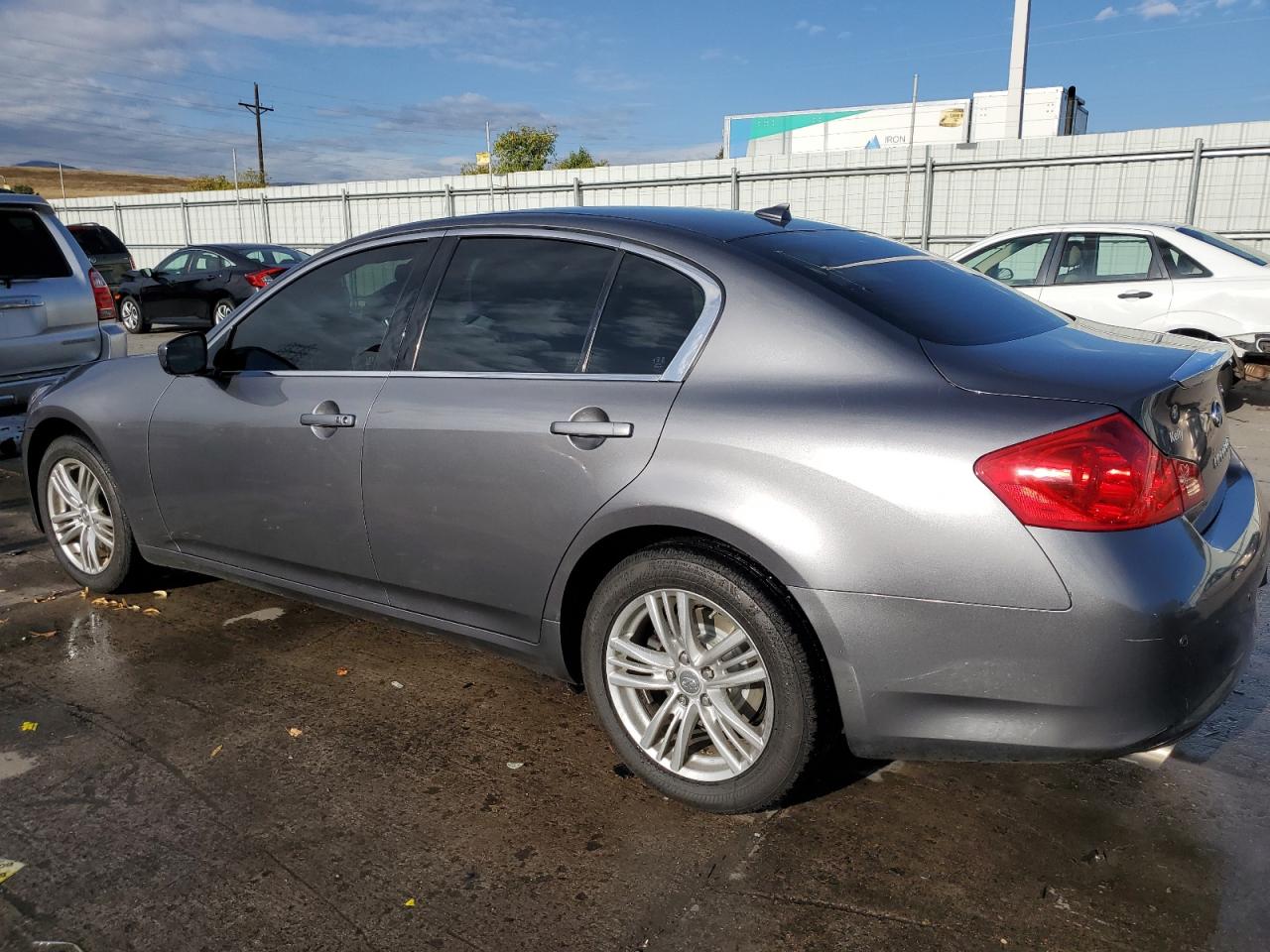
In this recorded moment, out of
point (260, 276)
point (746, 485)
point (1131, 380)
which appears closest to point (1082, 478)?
point (1131, 380)

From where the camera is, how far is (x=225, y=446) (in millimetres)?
3729

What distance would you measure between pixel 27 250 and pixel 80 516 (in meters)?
3.06

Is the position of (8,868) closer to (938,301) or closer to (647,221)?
(647,221)

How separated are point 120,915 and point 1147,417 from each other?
8.71ft

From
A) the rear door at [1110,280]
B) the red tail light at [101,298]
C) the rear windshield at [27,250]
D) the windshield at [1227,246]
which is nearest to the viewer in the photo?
the rear windshield at [27,250]

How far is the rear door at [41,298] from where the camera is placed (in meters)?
6.37

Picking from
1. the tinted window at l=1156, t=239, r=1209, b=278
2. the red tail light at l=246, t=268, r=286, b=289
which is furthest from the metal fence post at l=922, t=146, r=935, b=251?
the red tail light at l=246, t=268, r=286, b=289

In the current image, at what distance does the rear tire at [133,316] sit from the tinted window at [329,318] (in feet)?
51.7

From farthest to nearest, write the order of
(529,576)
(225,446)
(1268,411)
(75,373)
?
(1268,411)
(75,373)
(225,446)
(529,576)

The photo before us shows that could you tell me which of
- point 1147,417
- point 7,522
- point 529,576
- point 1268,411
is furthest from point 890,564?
point 1268,411

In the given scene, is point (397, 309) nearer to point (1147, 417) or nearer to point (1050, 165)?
point (1147, 417)

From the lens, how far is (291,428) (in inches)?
138

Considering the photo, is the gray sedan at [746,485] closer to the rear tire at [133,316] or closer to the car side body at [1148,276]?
the car side body at [1148,276]

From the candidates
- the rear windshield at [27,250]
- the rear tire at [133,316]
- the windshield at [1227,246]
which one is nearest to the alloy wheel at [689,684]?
the rear windshield at [27,250]
